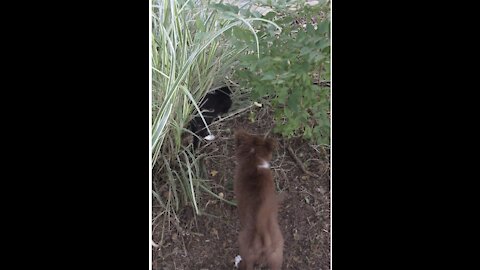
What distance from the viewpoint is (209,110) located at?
1608 mm

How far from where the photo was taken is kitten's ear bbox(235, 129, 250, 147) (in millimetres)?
1599

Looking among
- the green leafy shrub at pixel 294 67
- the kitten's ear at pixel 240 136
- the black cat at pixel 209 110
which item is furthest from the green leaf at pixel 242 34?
the kitten's ear at pixel 240 136

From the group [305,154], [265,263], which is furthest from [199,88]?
[265,263]

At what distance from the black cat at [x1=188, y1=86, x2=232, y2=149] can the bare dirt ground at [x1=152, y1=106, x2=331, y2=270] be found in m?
0.03

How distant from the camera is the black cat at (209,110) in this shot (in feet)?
5.24

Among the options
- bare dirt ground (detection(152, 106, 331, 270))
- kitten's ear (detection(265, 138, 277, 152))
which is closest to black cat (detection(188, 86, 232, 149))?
bare dirt ground (detection(152, 106, 331, 270))

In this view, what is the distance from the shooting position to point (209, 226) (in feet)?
5.20

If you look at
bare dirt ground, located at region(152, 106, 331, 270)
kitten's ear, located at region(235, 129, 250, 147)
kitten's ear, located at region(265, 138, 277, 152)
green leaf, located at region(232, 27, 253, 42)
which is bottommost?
bare dirt ground, located at region(152, 106, 331, 270)

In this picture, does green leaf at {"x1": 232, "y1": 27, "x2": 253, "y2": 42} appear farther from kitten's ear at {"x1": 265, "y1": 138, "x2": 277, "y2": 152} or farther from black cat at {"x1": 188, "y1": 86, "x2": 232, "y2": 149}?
kitten's ear at {"x1": 265, "y1": 138, "x2": 277, "y2": 152}

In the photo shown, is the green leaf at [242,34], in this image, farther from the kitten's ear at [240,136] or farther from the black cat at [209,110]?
the kitten's ear at [240,136]

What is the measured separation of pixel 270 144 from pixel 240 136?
0.09m

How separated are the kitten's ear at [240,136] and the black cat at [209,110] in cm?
7

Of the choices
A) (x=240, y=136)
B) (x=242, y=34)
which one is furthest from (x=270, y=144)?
(x=242, y=34)
